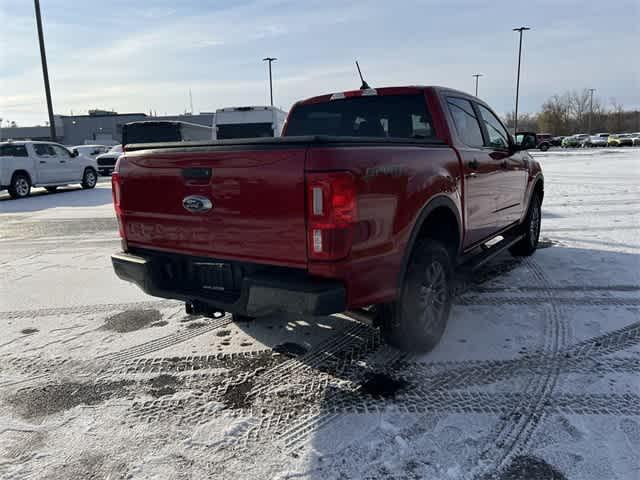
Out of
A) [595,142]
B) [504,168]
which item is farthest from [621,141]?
[504,168]

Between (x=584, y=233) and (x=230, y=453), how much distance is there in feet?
22.2

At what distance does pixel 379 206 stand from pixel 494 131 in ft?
9.47

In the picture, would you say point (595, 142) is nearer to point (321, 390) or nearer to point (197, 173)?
point (321, 390)

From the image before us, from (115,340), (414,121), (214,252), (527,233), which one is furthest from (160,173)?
(527,233)

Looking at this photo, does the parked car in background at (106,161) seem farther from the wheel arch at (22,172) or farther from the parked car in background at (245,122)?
the parked car in background at (245,122)

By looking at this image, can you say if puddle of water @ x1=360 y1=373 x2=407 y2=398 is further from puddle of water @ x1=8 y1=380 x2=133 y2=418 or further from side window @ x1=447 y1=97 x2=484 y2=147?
side window @ x1=447 y1=97 x2=484 y2=147

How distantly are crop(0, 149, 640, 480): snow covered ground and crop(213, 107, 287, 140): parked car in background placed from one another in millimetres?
8729

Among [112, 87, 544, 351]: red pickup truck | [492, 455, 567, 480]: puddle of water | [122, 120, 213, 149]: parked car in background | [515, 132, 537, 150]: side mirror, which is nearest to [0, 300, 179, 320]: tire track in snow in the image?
[112, 87, 544, 351]: red pickup truck

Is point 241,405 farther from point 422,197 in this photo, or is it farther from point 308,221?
point 422,197

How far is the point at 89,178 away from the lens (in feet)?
55.3

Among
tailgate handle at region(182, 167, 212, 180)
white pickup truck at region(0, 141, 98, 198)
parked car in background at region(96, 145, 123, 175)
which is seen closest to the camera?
tailgate handle at region(182, 167, 212, 180)

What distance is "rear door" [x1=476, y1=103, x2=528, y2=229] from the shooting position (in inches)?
189

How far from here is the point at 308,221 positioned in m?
2.60

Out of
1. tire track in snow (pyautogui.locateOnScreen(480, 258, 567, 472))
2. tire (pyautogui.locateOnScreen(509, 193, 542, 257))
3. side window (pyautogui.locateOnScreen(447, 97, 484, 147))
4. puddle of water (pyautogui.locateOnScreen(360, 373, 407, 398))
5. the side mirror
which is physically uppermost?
side window (pyautogui.locateOnScreen(447, 97, 484, 147))
